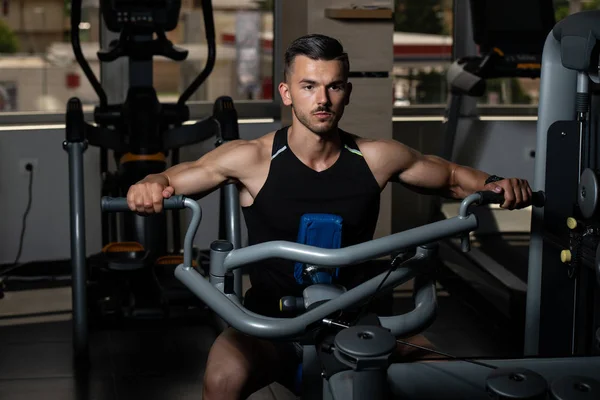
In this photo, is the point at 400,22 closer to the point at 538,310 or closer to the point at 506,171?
the point at 506,171

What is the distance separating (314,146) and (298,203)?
0.48ft

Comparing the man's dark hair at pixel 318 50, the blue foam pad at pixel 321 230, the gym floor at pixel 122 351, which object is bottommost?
the gym floor at pixel 122 351

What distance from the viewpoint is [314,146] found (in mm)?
2293

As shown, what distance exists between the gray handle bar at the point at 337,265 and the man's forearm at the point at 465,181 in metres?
0.39

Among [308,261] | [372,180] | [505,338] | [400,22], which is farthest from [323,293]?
[400,22]

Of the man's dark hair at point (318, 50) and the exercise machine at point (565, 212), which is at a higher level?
the man's dark hair at point (318, 50)

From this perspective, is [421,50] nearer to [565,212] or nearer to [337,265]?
[565,212]

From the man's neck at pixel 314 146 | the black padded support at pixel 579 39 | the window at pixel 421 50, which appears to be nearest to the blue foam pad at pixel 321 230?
the man's neck at pixel 314 146

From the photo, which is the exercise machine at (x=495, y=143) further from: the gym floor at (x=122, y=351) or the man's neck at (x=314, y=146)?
the man's neck at (x=314, y=146)

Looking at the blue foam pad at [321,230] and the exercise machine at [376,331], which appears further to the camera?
the blue foam pad at [321,230]

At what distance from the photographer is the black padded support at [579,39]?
228cm

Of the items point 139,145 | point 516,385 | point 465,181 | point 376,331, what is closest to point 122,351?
point 139,145

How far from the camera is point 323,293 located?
1.83 m

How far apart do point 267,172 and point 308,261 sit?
2.02 ft
